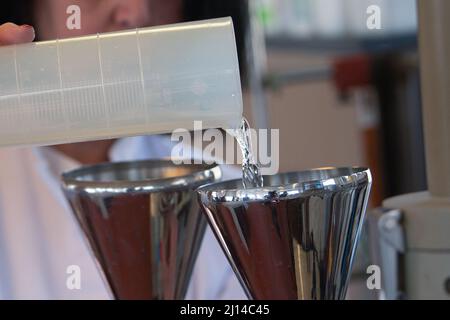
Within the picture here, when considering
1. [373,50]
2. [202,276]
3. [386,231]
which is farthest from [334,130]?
[386,231]

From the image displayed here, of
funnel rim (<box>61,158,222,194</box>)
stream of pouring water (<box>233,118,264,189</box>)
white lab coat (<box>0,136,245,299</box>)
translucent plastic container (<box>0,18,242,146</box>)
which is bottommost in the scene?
white lab coat (<box>0,136,245,299</box>)

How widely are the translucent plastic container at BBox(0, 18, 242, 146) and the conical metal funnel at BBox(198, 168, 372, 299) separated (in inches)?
1.5

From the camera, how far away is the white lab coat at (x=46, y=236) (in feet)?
3.16

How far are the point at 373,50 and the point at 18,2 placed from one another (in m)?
1.67

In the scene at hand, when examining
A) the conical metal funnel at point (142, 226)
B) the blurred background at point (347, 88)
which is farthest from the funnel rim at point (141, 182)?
the blurred background at point (347, 88)

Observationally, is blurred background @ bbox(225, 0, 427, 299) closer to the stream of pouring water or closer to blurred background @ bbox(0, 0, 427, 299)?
blurred background @ bbox(0, 0, 427, 299)

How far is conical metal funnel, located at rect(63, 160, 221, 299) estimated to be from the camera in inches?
17.9

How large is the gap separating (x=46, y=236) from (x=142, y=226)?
561mm

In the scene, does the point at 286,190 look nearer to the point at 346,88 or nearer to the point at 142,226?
the point at 142,226

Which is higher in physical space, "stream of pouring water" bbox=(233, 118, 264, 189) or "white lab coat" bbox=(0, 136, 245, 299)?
"stream of pouring water" bbox=(233, 118, 264, 189)

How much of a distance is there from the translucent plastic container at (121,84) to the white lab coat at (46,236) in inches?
22.9

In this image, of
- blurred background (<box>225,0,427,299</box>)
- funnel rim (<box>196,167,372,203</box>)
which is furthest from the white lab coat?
blurred background (<box>225,0,427,299</box>)

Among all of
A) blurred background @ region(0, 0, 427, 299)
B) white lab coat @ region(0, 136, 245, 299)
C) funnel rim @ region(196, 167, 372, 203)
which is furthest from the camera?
blurred background @ region(0, 0, 427, 299)

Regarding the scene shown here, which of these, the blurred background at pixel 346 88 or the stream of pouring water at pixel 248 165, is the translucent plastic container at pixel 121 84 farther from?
the blurred background at pixel 346 88
